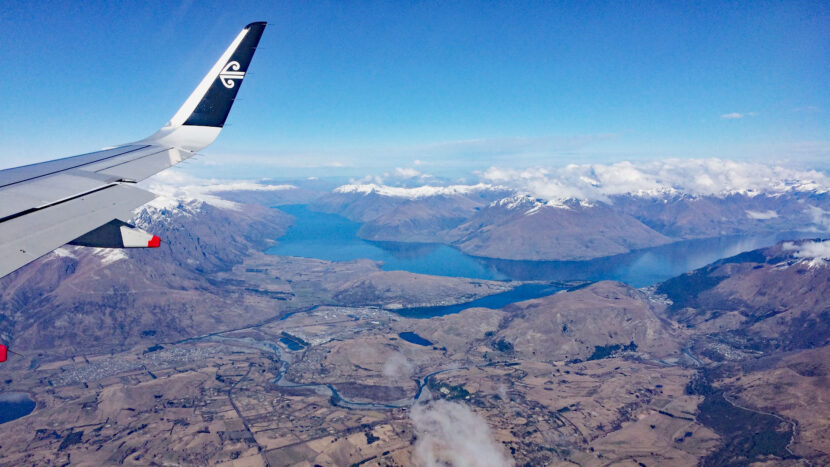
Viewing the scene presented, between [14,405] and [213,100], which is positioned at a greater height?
[213,100]

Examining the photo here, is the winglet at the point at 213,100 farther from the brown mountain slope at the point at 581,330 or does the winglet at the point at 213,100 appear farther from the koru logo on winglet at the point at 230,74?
the brown mountain slope at the point at 581,330

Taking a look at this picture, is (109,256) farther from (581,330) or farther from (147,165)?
(147,165)

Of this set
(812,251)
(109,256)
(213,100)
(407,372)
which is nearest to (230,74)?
(213,100)

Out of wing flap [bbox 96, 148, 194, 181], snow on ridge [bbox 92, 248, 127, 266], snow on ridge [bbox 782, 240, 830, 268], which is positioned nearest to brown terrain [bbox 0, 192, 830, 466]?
snow on ridge [bbox 92, 248, 127, 266]

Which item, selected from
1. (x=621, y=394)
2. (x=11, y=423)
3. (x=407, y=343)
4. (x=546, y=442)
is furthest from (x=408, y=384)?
(x=11, y=423)

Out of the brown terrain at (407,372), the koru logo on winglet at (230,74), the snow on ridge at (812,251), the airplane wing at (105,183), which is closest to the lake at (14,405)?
the brown terrain at (407,372)
